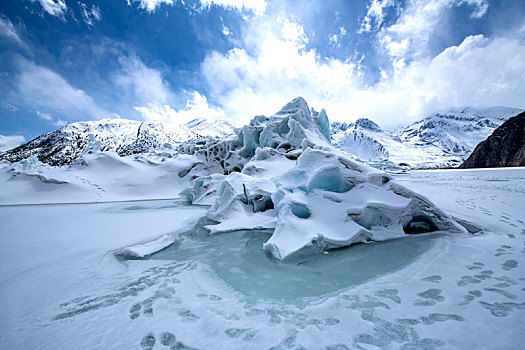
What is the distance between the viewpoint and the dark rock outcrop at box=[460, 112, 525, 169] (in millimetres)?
39487

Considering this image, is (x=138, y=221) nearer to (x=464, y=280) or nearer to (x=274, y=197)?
(x=274, y=197)

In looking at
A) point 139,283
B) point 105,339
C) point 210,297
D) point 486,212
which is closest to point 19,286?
point 139,283

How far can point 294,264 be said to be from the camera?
345 cm

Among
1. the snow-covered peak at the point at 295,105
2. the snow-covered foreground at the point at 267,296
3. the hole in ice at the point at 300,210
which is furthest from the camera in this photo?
the snow-covered peak at the point at 295,105

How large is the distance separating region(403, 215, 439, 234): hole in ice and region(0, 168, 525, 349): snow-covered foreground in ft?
1.46

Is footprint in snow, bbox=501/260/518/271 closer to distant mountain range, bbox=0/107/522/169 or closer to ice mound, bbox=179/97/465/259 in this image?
ice mound, bbox=179/97/465/259

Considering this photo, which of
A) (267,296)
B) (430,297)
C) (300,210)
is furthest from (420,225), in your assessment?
(267,296)

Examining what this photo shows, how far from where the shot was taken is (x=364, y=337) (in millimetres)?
1814

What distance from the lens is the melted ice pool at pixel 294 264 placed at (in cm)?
276

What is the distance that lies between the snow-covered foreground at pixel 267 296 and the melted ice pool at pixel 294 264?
2cm

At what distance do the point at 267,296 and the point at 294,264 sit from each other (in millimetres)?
1000

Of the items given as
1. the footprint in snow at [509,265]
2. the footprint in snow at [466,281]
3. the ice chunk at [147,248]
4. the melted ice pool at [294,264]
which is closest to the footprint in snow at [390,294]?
the melted ice pool at [294,264]

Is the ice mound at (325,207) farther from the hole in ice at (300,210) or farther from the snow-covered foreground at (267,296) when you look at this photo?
the snow-covered foreground at (267,296)

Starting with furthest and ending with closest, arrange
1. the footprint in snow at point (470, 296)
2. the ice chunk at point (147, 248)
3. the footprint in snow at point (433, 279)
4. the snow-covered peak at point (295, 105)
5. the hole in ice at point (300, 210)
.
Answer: the snow-covered peak at point (295, 105)
the hole in ice at point (300, 210)
the ice chunk at point (147, 248)
the footprint in snow at point (433, 279)
the footprint in snow at point (470, 296)
